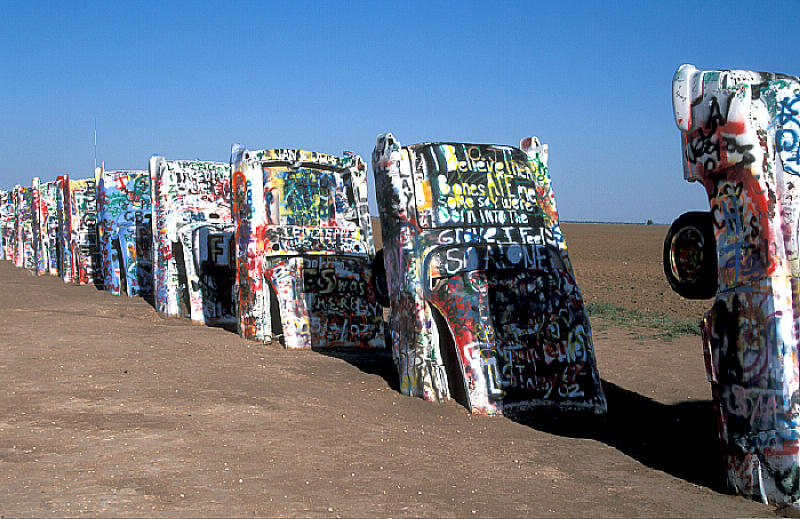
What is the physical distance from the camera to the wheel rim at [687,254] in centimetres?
585

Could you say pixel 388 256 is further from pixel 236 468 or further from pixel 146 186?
pixel 146 186

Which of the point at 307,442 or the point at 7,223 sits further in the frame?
the point at 7,223

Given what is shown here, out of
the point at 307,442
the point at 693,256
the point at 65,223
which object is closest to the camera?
the point at 693,256

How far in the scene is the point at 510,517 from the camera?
4973mm

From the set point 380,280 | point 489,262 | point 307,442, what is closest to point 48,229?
point 380,280

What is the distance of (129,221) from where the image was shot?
18.2 metres

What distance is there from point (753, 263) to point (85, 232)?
19.3m

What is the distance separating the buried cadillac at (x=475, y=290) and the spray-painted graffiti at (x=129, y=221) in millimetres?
11142

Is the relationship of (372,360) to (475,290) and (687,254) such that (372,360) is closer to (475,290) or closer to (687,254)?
(475,290)

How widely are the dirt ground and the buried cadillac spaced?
366 mm

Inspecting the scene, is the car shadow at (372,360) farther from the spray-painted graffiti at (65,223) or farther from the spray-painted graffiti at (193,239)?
the spray-painted graffiti at (65,223)

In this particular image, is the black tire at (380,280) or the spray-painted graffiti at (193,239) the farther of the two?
the spray-painted graffiti at (193,239)

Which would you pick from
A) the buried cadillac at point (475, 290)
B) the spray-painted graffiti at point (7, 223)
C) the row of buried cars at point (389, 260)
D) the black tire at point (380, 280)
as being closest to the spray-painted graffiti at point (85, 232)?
the row of buried cars at point (389, 260)

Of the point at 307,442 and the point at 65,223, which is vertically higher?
the point at 65,223
